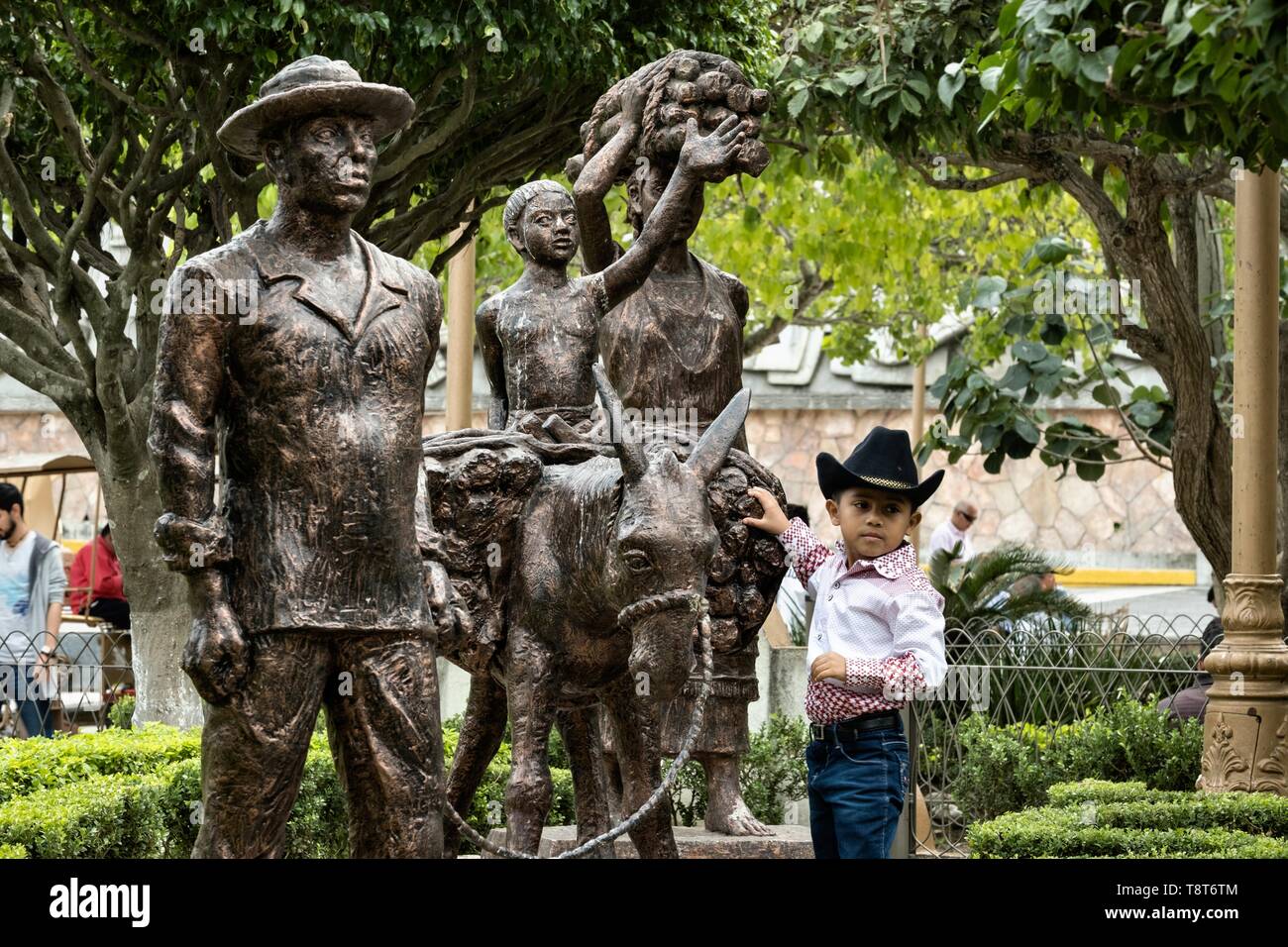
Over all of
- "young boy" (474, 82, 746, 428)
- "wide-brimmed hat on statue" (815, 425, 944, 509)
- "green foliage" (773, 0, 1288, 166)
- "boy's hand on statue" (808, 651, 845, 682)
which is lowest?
"boy's hand on statue" (808, 651, 845, 682)

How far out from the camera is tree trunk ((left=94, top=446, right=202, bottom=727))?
403 inches

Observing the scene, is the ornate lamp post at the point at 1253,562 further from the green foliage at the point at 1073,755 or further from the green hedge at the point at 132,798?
the green hedge at the point at 132,798

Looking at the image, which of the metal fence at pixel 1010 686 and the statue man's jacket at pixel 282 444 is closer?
the statue man's jacket at pixel 282 444

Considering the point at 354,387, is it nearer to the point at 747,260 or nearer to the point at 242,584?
the point at 242,584

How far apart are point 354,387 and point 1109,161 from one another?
7945 millimetres

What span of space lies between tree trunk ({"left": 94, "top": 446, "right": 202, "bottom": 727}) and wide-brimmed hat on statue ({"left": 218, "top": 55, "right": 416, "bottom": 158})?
592 cm

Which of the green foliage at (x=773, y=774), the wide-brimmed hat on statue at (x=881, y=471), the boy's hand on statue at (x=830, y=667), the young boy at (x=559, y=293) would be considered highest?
the young boy at (x=559, y=293)

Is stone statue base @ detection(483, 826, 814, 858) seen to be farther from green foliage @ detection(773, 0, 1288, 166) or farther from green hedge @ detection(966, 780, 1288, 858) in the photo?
green foliage @ detection(773, 0, 1288, 166)

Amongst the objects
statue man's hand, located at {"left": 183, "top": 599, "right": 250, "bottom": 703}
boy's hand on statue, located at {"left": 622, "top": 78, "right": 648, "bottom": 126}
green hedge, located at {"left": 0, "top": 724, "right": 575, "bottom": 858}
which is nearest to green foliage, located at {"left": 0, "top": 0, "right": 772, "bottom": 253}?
boy's hand on statue, located at {"left": 622, "top": 78, "right": 648, "bottom": 126}

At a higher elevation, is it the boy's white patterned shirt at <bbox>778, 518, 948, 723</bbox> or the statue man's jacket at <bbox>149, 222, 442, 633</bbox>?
the statue man's jacket at <bbox>149, 222, 442, 633</bbox>

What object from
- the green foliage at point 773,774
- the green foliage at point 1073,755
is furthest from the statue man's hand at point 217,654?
the green foliage at point 1073,755

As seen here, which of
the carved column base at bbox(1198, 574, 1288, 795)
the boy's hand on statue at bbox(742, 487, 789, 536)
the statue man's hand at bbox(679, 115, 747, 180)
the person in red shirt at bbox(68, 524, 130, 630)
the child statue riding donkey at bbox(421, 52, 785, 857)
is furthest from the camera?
the person in red shirt at bbox(68, 524, 130, 630)

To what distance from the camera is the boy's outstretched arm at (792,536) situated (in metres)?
5.68

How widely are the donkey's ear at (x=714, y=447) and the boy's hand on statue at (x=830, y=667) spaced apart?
0.75m
